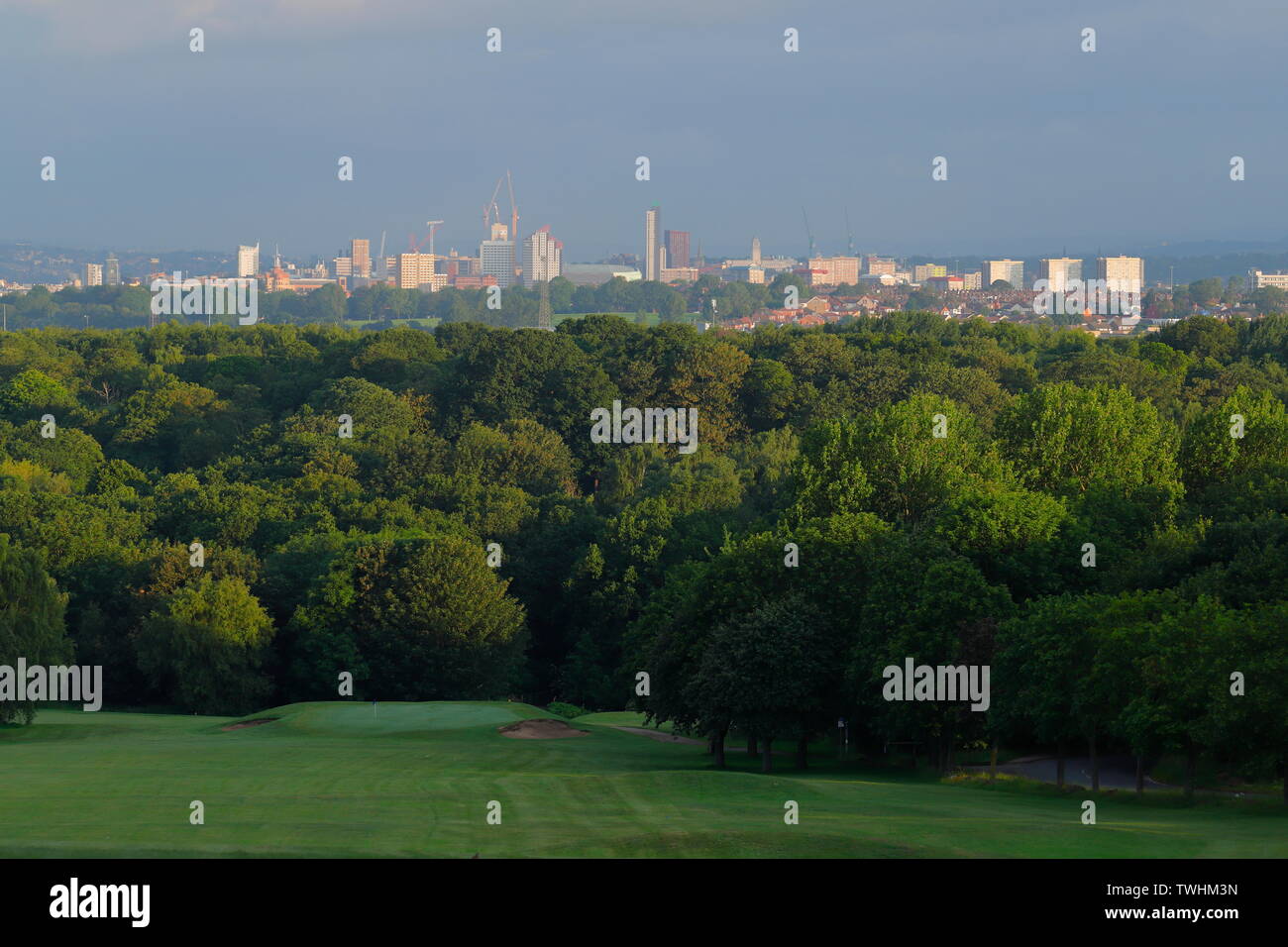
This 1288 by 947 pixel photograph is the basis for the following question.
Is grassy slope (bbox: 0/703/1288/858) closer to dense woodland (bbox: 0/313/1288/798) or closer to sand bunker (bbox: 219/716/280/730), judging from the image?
dense woodland (bbox: 0/313/1288/798)

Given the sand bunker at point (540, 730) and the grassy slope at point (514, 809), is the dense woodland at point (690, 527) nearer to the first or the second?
the grassy slope at point (514, 809)

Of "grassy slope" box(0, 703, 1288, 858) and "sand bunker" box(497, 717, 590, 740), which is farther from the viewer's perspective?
"sand bunker" box(497, 717, 590, 740)

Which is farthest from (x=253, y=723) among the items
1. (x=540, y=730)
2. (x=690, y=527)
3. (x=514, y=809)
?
(x=690, y=527)

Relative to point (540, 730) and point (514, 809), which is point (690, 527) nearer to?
point (540, 730)

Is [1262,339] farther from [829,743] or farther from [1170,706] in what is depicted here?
[1170,706]

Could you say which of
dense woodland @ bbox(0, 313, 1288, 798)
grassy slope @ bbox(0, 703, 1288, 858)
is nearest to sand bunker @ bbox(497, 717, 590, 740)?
grassy slope @ bbox(0, 703, 1288, 858)
